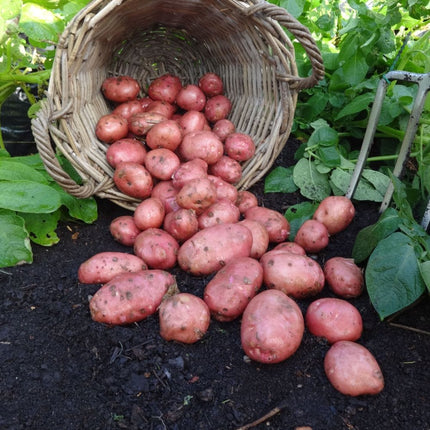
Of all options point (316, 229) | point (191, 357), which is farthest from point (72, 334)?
point (316, 229)

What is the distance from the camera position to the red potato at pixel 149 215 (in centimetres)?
168

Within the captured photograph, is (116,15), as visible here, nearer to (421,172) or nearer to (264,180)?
(264,180)

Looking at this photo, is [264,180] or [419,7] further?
[264,180]

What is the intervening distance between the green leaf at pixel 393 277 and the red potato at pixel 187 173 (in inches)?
29.8

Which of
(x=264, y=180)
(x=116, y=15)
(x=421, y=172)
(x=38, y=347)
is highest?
(x=116, y=15)

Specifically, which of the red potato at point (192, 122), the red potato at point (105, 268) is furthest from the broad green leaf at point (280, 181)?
the red potato at point (105, 268)

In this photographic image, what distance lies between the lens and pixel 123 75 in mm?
2271

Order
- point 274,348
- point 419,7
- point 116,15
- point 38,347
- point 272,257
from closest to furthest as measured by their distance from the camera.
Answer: point 274,348, point 38,347, point 272,257, point 116,15, point 419,7

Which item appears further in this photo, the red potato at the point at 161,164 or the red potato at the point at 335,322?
the red potato at the point at 161,164

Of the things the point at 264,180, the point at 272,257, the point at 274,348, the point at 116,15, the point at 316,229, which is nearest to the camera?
the point at 274,348

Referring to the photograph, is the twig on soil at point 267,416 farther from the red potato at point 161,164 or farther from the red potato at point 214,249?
the red potato at point 161,164

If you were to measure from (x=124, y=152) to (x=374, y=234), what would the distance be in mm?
1075

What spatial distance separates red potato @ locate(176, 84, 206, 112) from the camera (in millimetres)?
2178

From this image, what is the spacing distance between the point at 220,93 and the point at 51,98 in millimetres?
937
